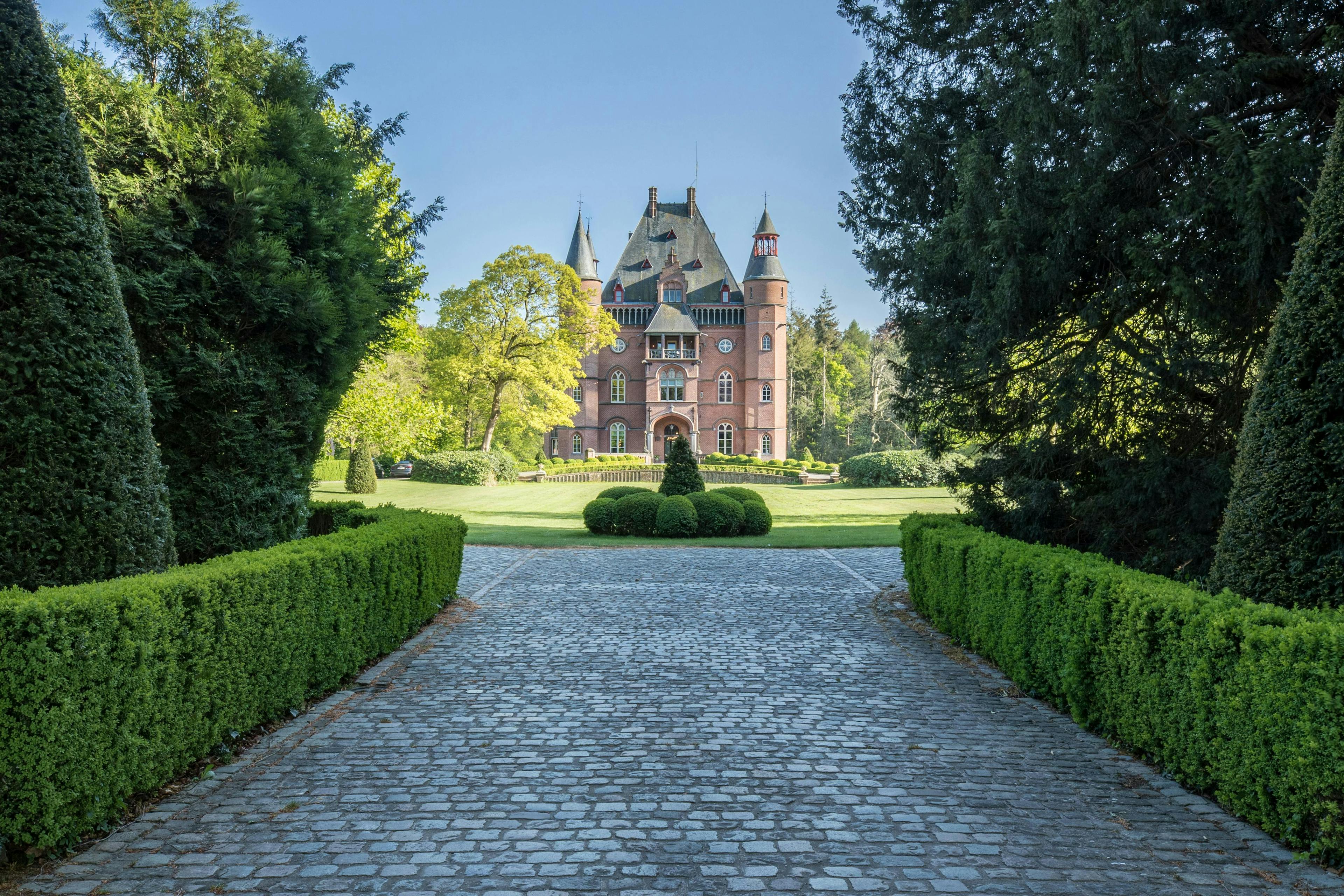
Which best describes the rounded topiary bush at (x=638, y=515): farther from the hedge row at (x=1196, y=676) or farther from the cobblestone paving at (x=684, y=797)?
the hedge row at (x=1196, y=676)

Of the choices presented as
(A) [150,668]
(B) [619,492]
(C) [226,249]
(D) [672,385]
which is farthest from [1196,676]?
(D) [672,385]

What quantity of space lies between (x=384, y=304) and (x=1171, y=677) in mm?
7998

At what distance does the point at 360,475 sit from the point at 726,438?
30640mm

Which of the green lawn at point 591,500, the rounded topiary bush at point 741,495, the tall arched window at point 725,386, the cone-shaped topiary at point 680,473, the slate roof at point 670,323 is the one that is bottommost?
the green lawn at point 591,500

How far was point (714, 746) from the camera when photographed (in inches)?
197

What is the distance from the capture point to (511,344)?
3597 cm

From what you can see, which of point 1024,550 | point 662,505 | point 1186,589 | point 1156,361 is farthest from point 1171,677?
point 662,505

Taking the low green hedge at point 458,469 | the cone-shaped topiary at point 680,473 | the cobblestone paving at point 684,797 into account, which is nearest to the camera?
the cobblestone paving at point 684,797

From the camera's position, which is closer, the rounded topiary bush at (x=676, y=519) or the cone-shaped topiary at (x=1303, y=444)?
the cone-shaped topiary at (x=1303, y=444)

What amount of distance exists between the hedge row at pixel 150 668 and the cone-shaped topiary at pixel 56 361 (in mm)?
433

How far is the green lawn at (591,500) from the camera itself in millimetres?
17109

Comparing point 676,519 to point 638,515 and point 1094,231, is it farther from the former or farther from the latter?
point 1094,231

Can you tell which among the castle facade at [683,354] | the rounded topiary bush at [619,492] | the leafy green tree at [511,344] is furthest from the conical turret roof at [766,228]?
the rounded topiary bush at [619,492]

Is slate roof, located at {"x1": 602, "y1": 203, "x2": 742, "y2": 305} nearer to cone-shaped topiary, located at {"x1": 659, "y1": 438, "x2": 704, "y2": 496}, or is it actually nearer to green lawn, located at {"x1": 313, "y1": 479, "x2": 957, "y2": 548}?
green lawn, located at {"x1": 313, "y1": 479, "x2": 957, "y2": 548}
